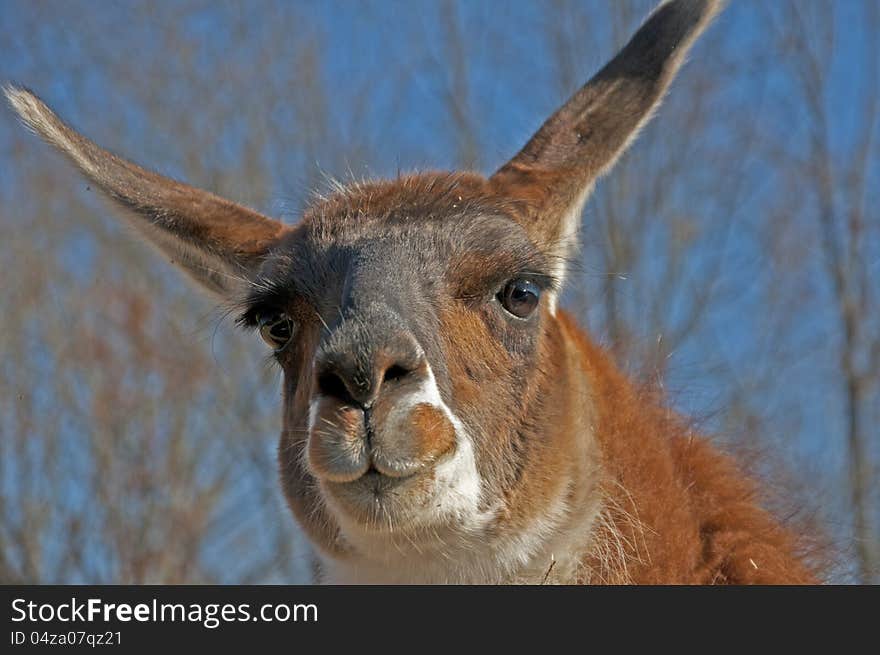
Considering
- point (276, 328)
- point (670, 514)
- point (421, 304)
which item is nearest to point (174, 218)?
point (276, 328)

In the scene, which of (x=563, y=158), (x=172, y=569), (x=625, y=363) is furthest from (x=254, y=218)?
(x=172, y=569)

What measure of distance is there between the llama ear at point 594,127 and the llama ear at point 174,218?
4.73 feet

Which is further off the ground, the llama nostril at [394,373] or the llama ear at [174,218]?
the llama ear at [174,218]

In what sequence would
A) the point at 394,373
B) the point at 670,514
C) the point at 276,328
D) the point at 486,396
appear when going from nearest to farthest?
the point at 394,373 → the point at 486,396 → the point at 670,514 → the point at 276,328

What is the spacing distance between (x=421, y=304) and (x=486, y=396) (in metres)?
0.52

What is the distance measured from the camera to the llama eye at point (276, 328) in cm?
613

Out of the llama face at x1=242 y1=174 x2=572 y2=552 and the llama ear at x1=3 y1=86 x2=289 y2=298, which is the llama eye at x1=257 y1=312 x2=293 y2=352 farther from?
the llama ear at x1=3 y1=86 x2=289 y2=298

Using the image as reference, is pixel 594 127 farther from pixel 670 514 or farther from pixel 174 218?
pixel 174 218

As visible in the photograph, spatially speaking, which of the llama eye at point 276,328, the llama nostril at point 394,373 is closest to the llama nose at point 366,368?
the llama nostril at point 394,373

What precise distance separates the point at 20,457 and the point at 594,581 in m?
11.3

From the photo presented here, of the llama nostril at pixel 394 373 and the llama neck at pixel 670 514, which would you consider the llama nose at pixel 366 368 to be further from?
the llama neck at pixel 670 514

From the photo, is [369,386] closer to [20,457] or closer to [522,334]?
[522,334]

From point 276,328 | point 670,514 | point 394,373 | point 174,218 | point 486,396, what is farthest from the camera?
point 174,218

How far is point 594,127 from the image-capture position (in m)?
6.50
